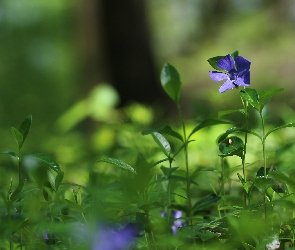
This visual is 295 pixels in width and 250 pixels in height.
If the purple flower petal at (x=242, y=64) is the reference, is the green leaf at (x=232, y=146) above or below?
below

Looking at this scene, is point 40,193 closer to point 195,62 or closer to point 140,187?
point 140,187

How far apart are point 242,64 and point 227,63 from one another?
2 centimetres

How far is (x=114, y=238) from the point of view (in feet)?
2.36

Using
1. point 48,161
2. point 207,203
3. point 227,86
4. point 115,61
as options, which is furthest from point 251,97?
point 115,61

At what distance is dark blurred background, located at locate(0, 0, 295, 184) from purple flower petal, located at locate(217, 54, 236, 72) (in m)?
0.21

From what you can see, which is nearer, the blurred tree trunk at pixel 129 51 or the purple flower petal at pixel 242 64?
the purple flower petal at pixel 242 64

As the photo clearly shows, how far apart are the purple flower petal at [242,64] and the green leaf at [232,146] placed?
0.10m

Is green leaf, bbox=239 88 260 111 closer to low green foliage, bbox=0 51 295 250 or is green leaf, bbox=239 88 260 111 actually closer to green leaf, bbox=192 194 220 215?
low green foliage, bbox=0 51 295 250

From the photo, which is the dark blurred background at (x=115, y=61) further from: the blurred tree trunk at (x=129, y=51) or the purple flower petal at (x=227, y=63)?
the purple flower petal at (x=227, y=63)

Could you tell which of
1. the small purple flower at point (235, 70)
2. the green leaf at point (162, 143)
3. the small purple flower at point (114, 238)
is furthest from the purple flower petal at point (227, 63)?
the small purple flower at point (114, 238)

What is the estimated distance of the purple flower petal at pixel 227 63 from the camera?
0.84 meters

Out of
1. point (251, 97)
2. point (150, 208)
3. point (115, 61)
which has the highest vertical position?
point (251, 97)

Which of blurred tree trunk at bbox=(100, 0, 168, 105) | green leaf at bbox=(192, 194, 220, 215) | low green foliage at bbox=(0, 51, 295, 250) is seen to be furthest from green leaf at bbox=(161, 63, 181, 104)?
blurred tree trunk at bbox=(100, 0, 168, 105)

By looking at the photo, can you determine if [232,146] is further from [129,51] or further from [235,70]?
[129,51]
